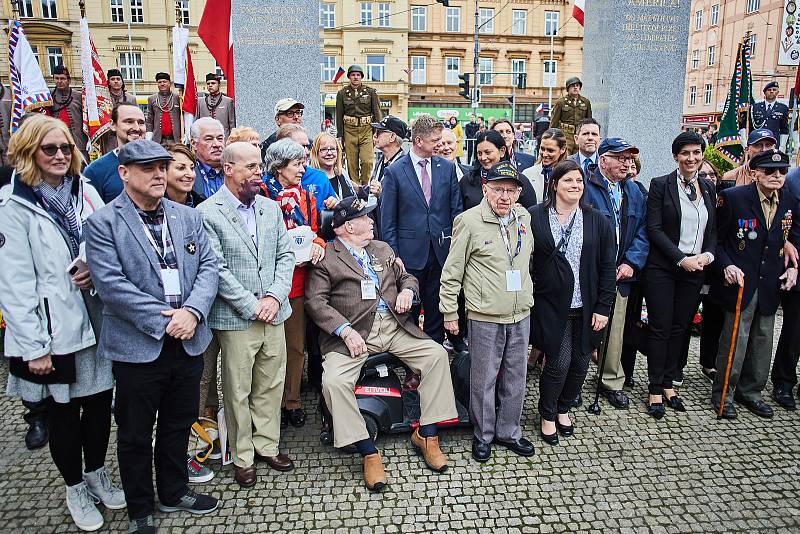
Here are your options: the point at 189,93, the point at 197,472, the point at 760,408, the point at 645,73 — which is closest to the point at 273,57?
the point at 189,93

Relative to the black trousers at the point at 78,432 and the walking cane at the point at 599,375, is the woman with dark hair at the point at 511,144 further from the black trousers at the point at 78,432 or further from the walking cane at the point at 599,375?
the black trousers at the point at 78,432

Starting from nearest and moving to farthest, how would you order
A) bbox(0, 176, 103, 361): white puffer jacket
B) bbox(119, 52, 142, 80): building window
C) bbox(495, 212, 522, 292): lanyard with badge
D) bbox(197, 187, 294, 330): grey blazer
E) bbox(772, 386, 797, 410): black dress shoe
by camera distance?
bbox(0, 176, 103, 361): white puffer jacket
bbox(197, 187, 294, 330): grey blazer
bbox(495, 212, 522, 292): lanyard with badge
bbox(772, 386, 797, 410): black dress shoe
bbox(119, 52, 142, 80): building window

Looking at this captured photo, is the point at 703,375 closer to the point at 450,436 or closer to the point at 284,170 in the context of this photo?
the point at 450,436

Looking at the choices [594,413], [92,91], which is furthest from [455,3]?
[594,413]

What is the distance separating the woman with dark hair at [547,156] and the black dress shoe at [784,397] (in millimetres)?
2796

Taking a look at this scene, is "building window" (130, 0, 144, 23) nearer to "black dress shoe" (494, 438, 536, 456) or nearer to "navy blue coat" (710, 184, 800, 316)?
"navy blue coat" (710, 184, 800, 316)

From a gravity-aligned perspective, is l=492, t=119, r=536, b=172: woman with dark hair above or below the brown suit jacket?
above

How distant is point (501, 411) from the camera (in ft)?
14.0

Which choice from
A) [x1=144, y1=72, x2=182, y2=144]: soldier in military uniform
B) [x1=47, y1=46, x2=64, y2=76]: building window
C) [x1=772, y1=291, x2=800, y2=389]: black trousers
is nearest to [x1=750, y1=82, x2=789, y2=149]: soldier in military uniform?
[x1=772, y1=291, x2=800, y2=389]: black trousers

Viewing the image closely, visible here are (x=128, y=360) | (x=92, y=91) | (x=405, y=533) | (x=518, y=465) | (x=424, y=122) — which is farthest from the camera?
(x=92, y=91)

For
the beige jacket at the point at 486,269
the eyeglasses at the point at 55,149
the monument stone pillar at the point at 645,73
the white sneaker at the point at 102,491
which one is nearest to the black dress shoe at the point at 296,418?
the white sneaker at the point at 102,491

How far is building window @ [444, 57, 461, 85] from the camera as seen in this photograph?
48.4 meters

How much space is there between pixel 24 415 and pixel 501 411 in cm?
376

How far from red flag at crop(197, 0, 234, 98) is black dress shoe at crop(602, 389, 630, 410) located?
7.35m
